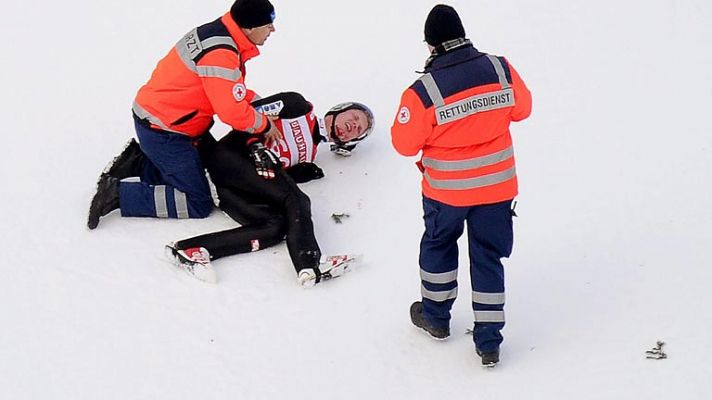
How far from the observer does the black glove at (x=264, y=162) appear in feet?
14.2

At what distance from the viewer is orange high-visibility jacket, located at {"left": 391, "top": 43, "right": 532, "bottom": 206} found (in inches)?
122

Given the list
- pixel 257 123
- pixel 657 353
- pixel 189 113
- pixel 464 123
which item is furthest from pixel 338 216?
pixel 657 353

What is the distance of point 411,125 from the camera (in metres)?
3.13

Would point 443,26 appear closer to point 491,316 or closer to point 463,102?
point 463,102

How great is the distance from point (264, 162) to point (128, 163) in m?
0.73

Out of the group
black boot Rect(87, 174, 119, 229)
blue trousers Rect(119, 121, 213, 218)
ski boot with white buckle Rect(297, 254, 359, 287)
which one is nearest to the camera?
ski boot with white buckle Rect(297, 254, 359, 287)

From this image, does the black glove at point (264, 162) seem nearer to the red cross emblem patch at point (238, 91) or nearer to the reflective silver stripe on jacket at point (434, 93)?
the red cross emblem patch at point (238, 91)

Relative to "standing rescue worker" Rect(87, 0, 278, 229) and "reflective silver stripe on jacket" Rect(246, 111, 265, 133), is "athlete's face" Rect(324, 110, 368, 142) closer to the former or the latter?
"standing rescue worker" Rect(87, 0, 278, 229)

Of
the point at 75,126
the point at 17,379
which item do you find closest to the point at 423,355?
the point at 17,379

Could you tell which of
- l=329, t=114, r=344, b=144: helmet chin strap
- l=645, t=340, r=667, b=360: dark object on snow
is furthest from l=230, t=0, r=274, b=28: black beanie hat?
l=645, t=340, r=667, b=360: dark object on snow

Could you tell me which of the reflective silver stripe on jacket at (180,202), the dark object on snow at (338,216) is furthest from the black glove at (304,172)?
the reflective silver stripe on jacket at (180,202)

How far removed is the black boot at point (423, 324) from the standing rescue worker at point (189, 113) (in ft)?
3.90

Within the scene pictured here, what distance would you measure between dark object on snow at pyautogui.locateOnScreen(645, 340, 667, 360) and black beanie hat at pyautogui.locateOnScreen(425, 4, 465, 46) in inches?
55.0

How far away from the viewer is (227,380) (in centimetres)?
338
